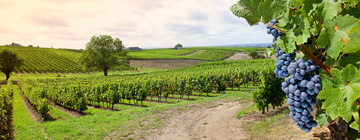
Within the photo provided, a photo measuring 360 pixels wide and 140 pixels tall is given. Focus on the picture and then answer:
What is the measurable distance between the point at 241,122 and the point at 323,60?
8.41m

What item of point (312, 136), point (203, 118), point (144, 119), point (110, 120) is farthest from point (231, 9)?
point (110, 120)

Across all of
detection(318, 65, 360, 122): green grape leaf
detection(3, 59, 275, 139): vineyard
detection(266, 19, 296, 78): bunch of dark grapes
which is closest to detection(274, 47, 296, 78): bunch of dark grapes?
detection(266, 19, 296, 78): bunch of dark grapes

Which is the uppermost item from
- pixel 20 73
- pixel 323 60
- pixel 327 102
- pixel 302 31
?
pixel 302 31

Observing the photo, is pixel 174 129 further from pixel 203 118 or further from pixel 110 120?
pixel 110 120

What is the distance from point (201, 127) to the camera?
9.48 m

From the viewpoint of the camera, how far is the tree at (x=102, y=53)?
4628cm

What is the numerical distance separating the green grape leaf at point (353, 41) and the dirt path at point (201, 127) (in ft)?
22.4

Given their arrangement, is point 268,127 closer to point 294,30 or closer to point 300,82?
point 300,82

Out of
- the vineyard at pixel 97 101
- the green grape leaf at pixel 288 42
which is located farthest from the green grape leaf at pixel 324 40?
the vineyard at pixel 97 101

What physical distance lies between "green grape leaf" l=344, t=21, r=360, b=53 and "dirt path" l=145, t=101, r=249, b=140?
6.83 m

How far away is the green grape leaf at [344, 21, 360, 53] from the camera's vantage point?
1.08 metres

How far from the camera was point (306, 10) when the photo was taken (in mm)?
1146

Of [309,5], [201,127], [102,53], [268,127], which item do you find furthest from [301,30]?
[102,53]

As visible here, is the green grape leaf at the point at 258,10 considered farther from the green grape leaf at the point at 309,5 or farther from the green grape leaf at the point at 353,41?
the green grape leaf at the point at 353,41
